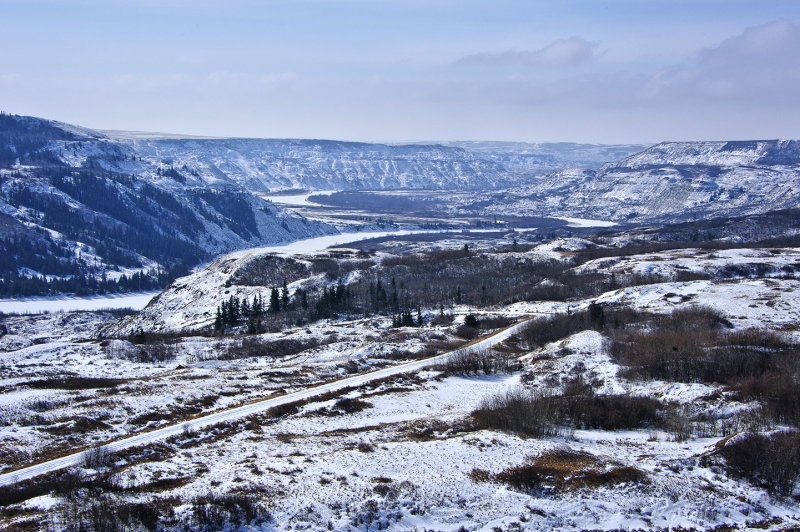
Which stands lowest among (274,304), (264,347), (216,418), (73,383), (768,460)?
(274,304)

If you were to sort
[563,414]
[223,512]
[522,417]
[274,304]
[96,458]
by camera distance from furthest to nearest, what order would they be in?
1. [274,304]
2. [563,414]
3. [522,417]
4. [96,458]
5. [223,512]

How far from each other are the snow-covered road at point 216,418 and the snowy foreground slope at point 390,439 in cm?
109

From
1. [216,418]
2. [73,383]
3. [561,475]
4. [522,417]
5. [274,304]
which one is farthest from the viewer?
[274,304]

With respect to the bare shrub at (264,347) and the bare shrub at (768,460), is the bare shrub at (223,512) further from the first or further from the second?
the bare shrub at (264,347)

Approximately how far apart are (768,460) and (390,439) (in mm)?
24650

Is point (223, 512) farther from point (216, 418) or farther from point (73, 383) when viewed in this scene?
point (73, 383)

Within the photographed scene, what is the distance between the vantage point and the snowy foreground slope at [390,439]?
31953 mm

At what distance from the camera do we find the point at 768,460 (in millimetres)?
37094

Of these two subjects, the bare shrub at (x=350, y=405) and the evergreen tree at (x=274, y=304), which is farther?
the evergreen tree at (x=274, y=304)

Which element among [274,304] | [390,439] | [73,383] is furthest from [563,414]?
[274,304]

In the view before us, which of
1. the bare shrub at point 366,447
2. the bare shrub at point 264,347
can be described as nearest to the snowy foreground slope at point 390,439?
the bare shrub at point 366,447

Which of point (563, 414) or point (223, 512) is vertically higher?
point (223, 512)

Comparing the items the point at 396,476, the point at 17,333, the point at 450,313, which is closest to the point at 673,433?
the point at 396,476

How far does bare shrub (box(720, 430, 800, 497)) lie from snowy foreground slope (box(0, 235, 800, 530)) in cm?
42
